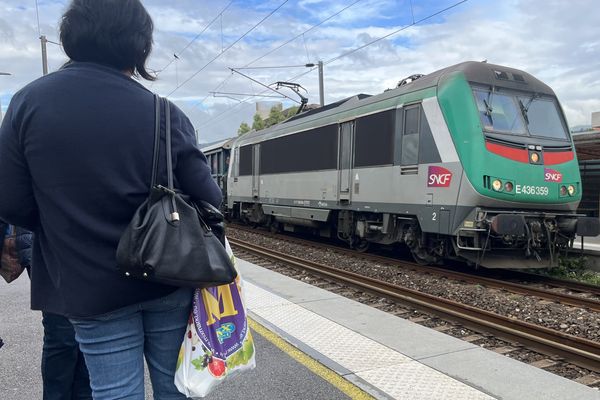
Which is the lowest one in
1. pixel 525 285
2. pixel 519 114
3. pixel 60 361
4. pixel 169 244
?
pixel 525 285

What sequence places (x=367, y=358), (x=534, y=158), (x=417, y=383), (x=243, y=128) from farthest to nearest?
1. (x=243, y=128)
2. (x=534, y=158)
3. (x=367, y=358)
4. (x=417, y=383)

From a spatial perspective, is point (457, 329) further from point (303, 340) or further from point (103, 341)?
point (103, 341)

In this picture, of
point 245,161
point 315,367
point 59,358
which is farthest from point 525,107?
point 245,161

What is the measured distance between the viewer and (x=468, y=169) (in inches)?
307

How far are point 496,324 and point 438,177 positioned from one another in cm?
318

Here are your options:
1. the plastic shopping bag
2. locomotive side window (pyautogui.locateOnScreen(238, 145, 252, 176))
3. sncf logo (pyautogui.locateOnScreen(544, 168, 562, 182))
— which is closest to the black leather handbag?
the plastic shopping bag

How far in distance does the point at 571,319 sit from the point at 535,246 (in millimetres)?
2312

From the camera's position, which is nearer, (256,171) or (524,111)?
(524,111)

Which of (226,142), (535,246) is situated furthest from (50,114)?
(226,142)

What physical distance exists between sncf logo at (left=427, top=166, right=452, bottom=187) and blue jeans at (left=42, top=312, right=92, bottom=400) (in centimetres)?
664

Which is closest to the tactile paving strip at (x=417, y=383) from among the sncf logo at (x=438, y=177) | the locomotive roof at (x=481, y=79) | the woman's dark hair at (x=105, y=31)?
the woman's dark hair at (x=105, y=31)

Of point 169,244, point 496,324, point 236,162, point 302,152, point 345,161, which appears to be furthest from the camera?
point 236,162

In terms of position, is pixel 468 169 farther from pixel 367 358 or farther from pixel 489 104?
pixel 367 358

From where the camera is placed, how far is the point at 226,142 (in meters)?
21.4
